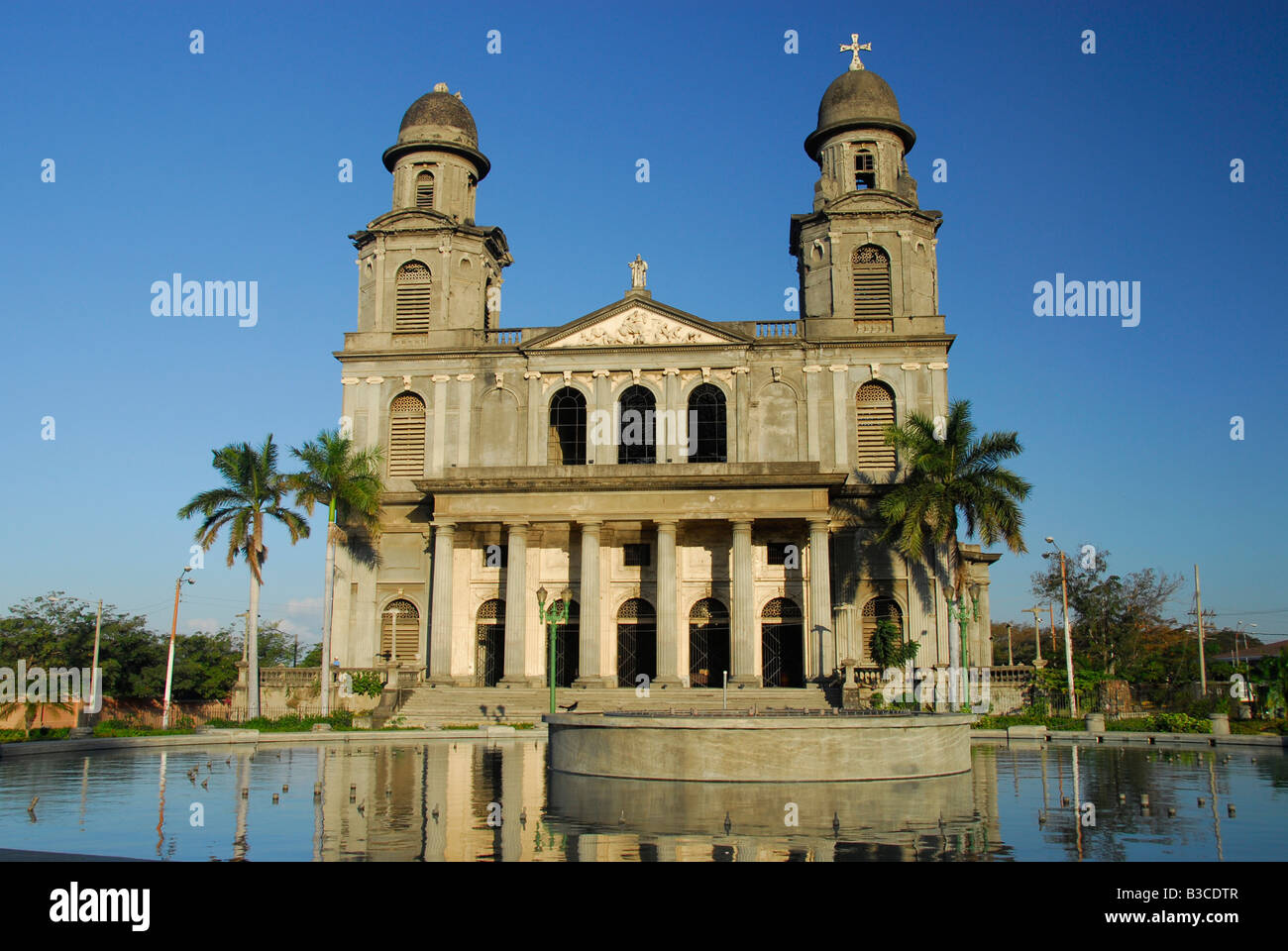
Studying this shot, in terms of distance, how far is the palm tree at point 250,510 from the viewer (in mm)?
39594

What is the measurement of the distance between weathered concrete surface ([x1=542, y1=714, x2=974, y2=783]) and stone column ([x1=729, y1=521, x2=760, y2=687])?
66.7 feet

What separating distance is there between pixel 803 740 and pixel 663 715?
2399 millimetres

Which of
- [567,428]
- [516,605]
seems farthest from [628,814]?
[567,428]

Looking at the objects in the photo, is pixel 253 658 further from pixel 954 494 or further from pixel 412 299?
pixel 954 494

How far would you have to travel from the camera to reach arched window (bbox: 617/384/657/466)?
4588 centimetres

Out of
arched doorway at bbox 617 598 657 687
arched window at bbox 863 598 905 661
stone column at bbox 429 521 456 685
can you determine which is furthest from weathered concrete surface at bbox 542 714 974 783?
arched doorway at bbox 617 598 657 687

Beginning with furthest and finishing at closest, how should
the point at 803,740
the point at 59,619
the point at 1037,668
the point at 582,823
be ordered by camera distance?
the point at 59,619 < the point at 1037,668 < the point at 803,740 < the point at 582,823

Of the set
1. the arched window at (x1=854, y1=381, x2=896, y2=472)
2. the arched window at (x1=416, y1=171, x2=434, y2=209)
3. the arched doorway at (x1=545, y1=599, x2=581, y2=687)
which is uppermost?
the arched window at (x1=416, y1=171, x2=434, y2=209)

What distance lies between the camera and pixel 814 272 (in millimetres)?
47000

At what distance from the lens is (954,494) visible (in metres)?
38.0

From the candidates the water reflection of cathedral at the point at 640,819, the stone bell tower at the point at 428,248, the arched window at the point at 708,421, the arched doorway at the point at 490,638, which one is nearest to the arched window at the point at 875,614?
the arched window at the point at 708,421

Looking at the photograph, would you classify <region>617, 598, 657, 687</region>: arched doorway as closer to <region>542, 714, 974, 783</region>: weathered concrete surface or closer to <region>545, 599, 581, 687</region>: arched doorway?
<region>545, 599, 581, 687</region>: arched doorway
